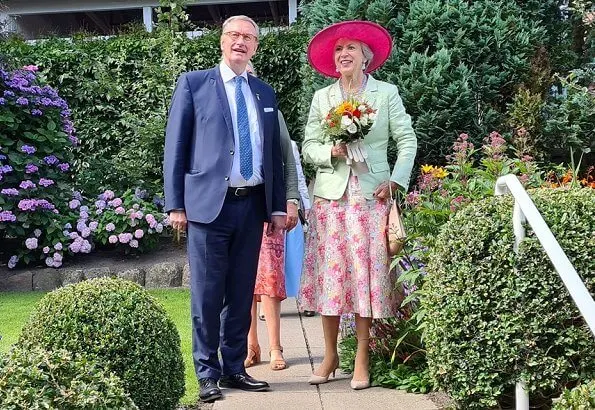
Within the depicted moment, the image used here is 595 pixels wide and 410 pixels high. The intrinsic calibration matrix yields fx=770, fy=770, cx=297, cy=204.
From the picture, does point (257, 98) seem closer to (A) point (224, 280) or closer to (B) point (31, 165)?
(A) point (224, 280)

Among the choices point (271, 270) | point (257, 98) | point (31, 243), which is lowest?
point (271, 270)

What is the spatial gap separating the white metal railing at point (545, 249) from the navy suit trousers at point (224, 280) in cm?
143

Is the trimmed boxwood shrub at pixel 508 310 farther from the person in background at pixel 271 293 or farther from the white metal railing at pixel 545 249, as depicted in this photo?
the person in background at pixel 271 293

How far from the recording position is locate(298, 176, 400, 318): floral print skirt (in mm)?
4203

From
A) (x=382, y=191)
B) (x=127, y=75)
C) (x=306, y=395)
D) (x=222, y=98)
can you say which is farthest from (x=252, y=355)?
(x=127, y=75)

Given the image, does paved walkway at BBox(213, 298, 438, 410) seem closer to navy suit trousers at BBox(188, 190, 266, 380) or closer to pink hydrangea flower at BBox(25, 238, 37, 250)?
navy suit trousers at BBox(188, 190, 266, 380)

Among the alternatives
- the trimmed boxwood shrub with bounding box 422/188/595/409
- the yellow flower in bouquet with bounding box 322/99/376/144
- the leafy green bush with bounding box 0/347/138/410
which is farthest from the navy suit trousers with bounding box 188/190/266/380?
the leafy green bush with bounding box 0/347/138/410

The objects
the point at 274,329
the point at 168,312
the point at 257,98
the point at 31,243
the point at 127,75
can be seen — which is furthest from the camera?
the point at 127,75

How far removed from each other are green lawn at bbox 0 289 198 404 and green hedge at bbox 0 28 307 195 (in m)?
2.17

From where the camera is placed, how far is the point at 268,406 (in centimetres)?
398

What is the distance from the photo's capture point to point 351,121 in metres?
4.10

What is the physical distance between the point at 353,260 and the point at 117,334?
1.47m

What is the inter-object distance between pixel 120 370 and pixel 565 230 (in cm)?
200

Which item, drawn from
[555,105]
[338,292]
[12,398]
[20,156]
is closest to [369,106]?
[338,292]
